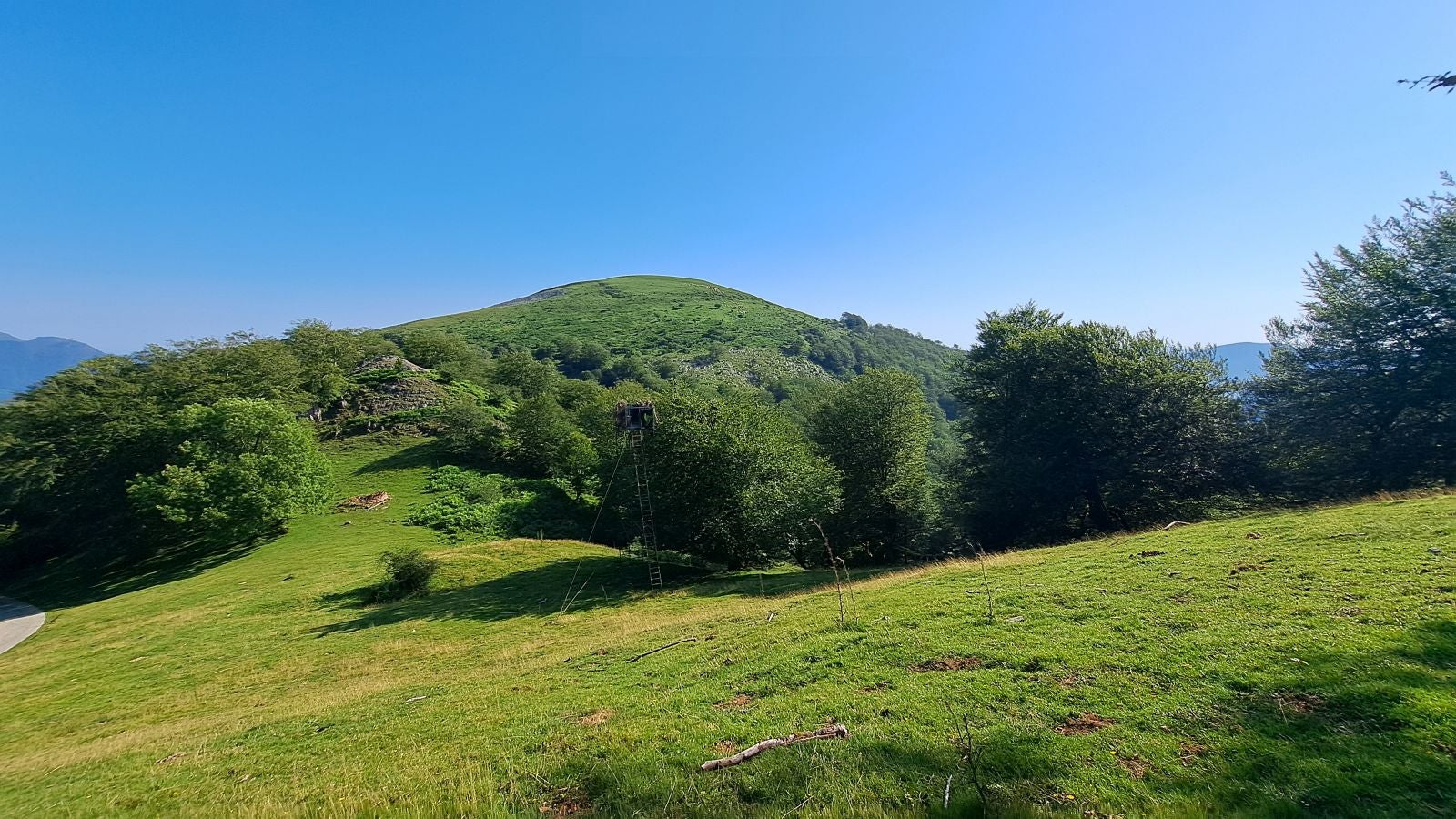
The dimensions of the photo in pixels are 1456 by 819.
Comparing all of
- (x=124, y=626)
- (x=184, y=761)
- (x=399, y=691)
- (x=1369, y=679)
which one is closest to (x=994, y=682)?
(x=1369, y=679)

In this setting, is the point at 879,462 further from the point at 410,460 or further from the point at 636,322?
the point at 636,322

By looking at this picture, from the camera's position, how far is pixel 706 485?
98.2ft

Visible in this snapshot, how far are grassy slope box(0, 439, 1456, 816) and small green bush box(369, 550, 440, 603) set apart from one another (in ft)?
17.3

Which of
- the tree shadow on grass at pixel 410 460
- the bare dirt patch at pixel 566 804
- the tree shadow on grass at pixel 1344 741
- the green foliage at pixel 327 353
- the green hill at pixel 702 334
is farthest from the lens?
the green hill at pixel 702 334

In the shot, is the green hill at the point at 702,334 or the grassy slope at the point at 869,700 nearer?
the grassy slope at the point at 869,700

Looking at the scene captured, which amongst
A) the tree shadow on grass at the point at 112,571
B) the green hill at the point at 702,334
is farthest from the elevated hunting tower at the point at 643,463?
the green hill at the point at 702,334

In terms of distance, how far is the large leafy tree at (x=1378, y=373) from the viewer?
85.3 feet

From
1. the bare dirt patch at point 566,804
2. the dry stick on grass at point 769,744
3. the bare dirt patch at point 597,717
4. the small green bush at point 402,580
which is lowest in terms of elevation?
the small green bush at point 402,580

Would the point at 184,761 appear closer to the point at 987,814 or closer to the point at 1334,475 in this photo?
the point at 987,814

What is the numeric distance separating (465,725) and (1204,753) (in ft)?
37.2

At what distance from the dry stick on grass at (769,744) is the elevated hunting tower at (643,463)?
21599 millimetres

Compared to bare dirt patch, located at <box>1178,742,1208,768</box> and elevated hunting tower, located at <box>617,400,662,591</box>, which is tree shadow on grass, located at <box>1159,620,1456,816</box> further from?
elevated hunting tower, located at <box>617,400,662,591</box>

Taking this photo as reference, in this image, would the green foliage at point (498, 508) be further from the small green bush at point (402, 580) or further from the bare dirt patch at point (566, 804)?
the bare dirt patch at point (566, 804)

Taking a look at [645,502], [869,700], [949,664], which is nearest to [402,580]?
[645,502]
